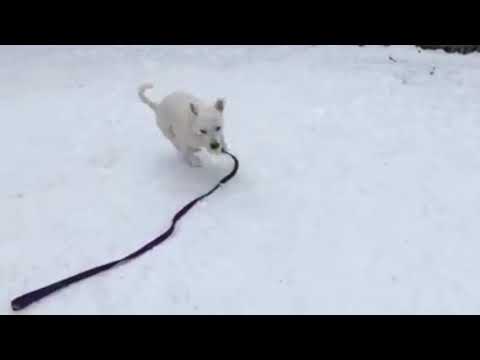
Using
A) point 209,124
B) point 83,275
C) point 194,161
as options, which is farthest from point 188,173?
point 83,275

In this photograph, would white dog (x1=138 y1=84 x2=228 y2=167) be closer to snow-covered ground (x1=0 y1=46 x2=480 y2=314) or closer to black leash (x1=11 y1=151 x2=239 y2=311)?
snow-covered ground (x1=0 y1=46 x2=480 y2=314)

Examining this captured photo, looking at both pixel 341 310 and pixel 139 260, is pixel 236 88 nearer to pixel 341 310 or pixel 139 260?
pixel 139 260

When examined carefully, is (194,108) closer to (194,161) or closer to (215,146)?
(215,146)

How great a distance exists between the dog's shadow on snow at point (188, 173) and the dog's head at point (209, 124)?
1.25 ft

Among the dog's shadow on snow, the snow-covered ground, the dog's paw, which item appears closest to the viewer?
the snow-covered ground

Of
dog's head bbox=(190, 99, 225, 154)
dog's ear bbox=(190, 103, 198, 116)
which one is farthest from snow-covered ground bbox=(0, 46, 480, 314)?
dog's ear bbox=(190, 103, 198, 116)

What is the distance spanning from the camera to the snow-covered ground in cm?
265

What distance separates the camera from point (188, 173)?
3695 millimetres

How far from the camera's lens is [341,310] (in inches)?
99.7

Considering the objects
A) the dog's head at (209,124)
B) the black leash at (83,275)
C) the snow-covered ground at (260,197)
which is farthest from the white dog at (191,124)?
the black leash at (83,275)

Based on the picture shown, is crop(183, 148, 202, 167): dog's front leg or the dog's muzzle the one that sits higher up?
the dog's muzzle

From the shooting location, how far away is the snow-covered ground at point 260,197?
265cm

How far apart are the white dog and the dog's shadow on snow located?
0.26ft
